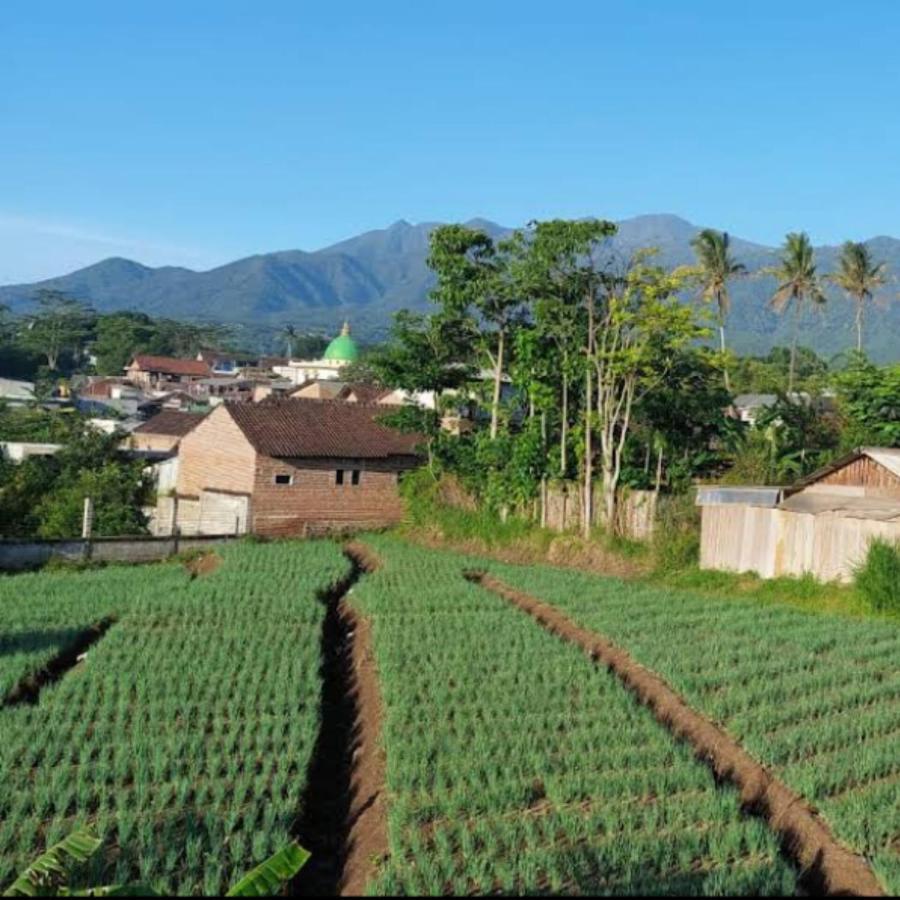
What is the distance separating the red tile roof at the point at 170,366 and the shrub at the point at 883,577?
9033 cm

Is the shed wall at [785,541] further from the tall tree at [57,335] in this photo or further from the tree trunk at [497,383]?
the tall tree at [57,335]

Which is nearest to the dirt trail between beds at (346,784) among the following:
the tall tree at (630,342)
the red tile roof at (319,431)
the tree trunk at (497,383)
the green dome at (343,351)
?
the tall tree at (630,342)

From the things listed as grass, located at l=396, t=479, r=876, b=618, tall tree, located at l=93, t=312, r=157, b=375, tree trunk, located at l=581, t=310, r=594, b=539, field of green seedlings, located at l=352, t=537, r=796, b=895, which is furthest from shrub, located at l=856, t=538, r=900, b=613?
tall tree, located at l=93, t=312, r=157, b=375

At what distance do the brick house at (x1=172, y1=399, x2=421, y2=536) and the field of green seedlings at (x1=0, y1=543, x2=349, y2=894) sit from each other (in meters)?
11.1

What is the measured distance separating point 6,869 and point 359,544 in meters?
20.0

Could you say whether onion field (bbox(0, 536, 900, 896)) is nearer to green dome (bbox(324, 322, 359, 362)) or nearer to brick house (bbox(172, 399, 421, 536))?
brick house (bbox(172, 399, 421, 536))

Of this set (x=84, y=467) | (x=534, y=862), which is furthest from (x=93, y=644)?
(x=84, y=467)

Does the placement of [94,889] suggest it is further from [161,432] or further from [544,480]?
[161,432]

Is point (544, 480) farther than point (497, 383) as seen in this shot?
No

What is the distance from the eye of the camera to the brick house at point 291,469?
95.9ft

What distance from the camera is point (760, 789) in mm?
9594

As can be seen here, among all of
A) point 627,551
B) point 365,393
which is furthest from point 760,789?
point 365,393

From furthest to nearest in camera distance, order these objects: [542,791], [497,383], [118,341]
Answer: [118,341]
[497,383]
[542,791]

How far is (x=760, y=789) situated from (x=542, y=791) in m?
2.02
